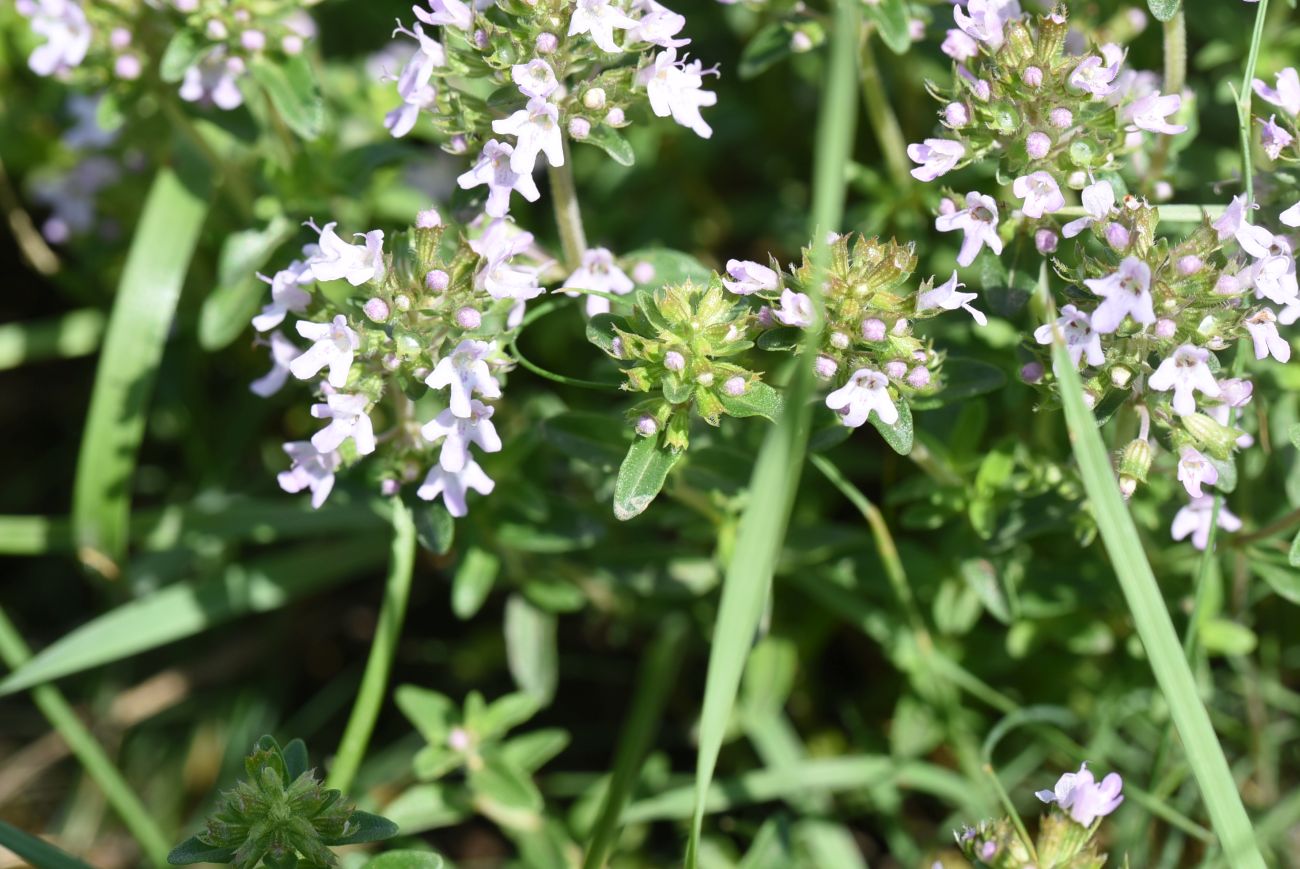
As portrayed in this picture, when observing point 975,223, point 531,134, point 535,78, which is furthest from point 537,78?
point 975,223

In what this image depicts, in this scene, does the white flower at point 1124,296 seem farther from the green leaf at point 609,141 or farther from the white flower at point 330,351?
the white flower at point 330,351

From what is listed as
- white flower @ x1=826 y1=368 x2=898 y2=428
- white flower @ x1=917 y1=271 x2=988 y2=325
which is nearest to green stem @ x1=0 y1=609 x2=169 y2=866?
white flower @ x1=826 y1=368 x2=898 y2=428

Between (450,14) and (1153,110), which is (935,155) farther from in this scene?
(450,14)

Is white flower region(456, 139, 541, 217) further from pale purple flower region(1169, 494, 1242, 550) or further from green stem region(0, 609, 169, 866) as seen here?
green stem region(0, 609, 169, 866)

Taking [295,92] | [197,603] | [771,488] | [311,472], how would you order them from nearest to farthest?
[771,488] → [311,472] → [295,92] → [197,603]

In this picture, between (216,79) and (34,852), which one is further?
(216,79)

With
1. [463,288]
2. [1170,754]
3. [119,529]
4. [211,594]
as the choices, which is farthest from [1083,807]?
[119,529]
